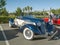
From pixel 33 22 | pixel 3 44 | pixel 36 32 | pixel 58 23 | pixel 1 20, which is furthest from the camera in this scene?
pixel 1 20

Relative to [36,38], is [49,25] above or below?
above

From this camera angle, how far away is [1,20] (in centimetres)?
2878

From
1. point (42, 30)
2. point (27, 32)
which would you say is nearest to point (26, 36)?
point (27, 32)

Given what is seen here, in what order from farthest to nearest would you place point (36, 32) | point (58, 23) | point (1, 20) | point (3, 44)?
point (1, 20) < point (58, 23) < point (36, 32) < point (3, 44)

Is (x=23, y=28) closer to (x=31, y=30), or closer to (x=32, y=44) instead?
(x=31, y=30)

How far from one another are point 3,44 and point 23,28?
91.4 inches

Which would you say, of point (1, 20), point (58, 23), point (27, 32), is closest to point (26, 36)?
point (27, 32)

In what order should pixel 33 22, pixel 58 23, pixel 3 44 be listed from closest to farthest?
pixel 3 44 → pixel 33 22 → pixel 58 23

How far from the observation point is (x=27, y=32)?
1020cm

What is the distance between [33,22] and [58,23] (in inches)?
412

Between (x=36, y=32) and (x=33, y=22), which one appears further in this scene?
(x=33, y=22)

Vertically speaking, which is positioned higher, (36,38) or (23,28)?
(23,28)

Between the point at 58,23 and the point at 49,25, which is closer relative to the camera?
the point at 49,25

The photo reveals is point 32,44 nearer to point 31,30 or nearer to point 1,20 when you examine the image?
point 31,30
